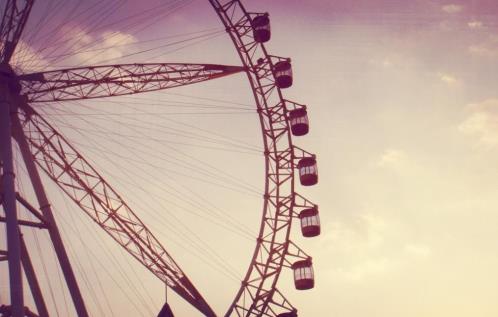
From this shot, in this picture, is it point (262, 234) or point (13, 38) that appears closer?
point (13, 38)

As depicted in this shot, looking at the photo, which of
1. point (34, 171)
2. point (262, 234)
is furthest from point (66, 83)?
point (262, 234)

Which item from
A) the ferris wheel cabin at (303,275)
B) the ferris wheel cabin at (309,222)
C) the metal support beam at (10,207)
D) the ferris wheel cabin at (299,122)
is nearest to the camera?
the metal support beam at (10,207)

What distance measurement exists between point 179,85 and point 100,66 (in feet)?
9.70

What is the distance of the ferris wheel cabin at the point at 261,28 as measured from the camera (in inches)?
953

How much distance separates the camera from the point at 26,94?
1978 centimetres

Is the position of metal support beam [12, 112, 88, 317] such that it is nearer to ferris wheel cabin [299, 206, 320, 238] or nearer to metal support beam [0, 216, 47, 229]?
metal support beam [0, 216, 47, 229]

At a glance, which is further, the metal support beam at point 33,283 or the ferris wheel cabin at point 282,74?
the ferris wheel cabin at point 282,74

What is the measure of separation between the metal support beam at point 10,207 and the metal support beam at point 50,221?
3.96 feet

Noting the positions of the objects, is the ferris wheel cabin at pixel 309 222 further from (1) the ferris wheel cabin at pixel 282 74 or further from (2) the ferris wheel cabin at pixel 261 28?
(2) the ferris wheel cabin at pixel 261 28

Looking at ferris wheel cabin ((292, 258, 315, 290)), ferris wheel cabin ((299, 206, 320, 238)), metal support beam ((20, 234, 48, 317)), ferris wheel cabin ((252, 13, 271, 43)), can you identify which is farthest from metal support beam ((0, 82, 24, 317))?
ferris wheel cabin ((299, 206, 320, 238))

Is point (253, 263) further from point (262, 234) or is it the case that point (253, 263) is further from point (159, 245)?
point (159, 245)

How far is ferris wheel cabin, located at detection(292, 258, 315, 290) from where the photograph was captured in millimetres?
22750

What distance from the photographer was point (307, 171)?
79.4ft

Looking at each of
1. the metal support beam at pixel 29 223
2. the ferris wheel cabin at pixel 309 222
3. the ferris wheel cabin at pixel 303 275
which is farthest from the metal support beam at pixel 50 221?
the ferris wheel cabin at pixel 309 222
